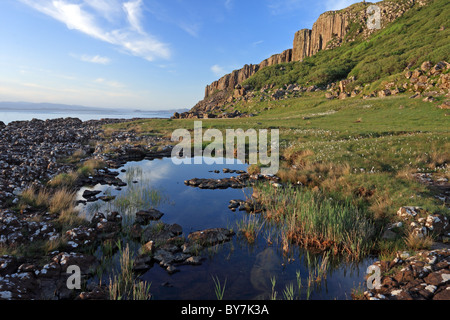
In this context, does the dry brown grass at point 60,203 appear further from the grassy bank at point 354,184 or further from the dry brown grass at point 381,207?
the dry brown grass at point 381,207

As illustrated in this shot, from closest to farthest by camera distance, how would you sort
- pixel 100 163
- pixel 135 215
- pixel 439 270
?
pixel 439 270 < pixel 135 215 < pixel 100 163

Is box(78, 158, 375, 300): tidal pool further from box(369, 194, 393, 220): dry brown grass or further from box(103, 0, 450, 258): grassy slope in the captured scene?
box(369, 194, 393, 220): dry brown grass

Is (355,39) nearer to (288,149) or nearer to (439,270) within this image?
(288,149)

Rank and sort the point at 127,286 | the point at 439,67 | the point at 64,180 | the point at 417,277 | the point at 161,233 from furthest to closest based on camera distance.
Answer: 1. the point at 439,67
2. the point at 64,180
3. the point at 161,233
4. the point at 127,286
5. the point at 417,277

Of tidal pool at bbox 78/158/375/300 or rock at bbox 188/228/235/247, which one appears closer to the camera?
tidal pool at bbox 78/158/375/300

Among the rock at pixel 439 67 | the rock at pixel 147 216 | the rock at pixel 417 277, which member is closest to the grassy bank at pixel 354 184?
the rock at pixel 417 277

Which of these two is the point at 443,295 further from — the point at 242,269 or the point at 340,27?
the point at 340,27

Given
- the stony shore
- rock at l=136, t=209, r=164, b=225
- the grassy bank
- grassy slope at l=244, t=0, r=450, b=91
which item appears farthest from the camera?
grassy slope at l=244, t=0, r=450, b=91

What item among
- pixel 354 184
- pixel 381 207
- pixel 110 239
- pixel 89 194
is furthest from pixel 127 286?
pixel 354 184

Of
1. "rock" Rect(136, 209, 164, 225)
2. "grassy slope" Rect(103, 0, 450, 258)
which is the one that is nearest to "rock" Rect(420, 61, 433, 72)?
"grassy slope" Rect(103, 0, 450, 258)

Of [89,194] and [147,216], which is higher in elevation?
[89,194]

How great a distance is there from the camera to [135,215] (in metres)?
12.7

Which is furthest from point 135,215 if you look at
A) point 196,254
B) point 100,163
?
point 100,163
